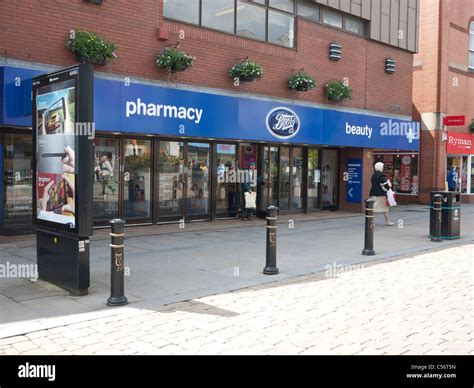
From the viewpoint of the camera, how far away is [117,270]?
641 cm

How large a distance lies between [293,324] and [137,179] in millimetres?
8746

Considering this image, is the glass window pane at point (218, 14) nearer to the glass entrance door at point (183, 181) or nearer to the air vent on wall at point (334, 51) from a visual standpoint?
the glass entrance door at point (183, 181)

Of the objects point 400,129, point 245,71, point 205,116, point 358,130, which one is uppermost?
point 245,71

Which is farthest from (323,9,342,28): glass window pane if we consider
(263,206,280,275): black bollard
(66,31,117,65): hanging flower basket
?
(263,206,280,275): black bollard

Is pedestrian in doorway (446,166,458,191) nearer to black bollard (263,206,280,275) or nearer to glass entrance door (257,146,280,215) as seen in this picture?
glass entrance door (257,146,280,215)

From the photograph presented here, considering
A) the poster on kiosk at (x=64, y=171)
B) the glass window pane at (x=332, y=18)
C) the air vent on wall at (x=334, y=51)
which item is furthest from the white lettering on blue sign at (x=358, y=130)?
the poster on kiosk at (x=64, y=171)

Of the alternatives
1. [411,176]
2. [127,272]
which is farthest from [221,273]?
[411,176]

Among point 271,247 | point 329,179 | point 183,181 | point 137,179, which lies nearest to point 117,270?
point 271,247

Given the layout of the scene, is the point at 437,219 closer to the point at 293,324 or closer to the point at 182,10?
the point at 293,324

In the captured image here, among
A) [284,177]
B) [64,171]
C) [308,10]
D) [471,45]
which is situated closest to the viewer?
[64,171]

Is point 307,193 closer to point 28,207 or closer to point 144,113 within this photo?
point 144,113

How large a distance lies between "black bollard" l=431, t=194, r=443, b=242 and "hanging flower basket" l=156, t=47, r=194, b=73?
7.13 m

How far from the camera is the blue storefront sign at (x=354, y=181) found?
18.9 m
